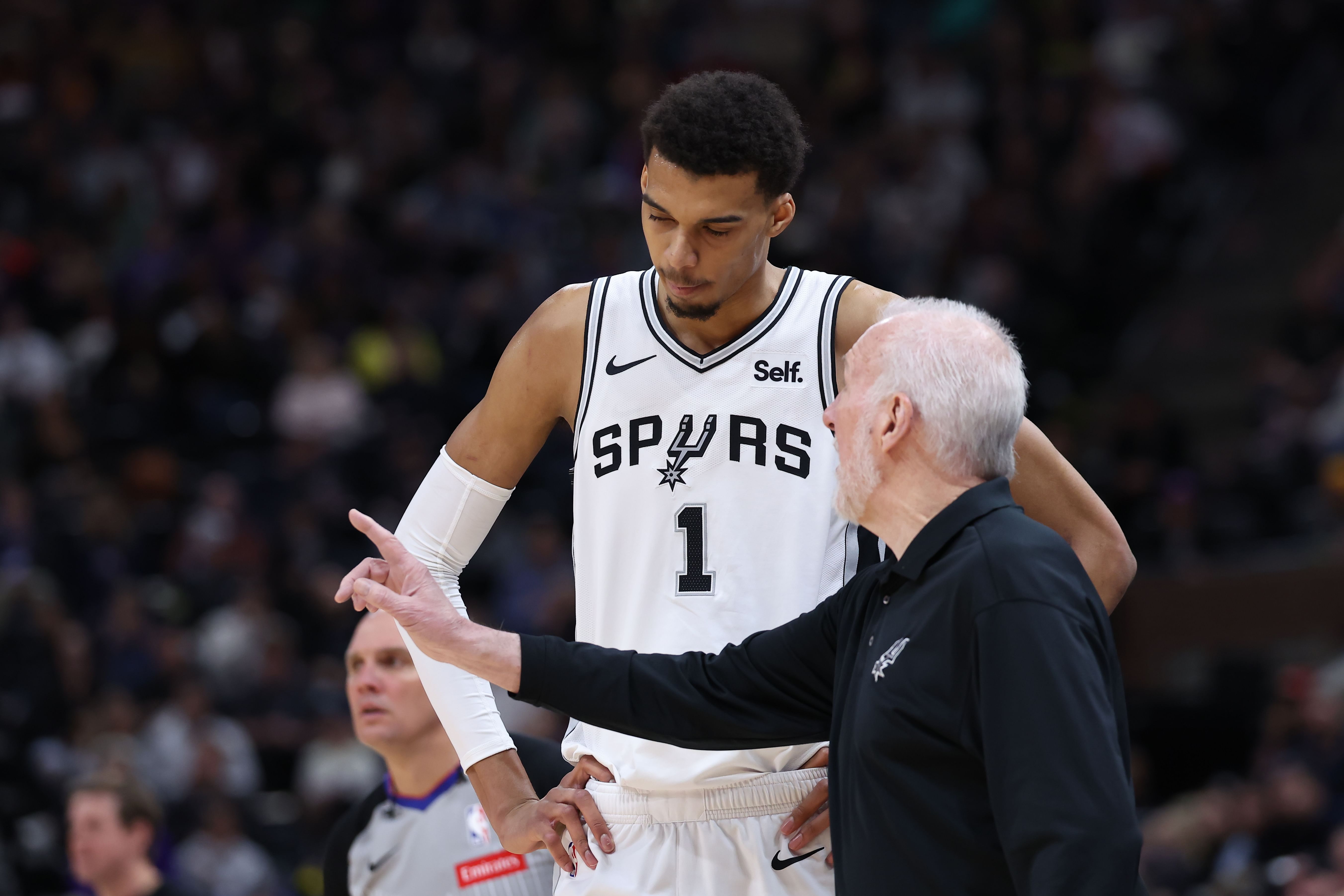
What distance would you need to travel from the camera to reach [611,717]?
322cm

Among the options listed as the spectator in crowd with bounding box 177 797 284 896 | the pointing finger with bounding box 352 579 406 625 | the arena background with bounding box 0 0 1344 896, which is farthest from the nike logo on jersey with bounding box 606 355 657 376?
the spectator in crowd with bounding box 177 797 284 896

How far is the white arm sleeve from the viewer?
3.75m

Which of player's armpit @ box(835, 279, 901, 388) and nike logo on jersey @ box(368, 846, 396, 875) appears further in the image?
nike logo on jersey @ box(368, 846, 396, 875)

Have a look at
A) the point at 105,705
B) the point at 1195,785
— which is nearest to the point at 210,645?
the point at 105,705

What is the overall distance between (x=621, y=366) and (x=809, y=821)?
3.63 ft

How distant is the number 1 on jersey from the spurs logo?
64 millimetres

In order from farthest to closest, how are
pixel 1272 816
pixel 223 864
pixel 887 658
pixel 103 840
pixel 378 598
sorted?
pixel 223 864 → pixel 1272 816 → pixel 103 840 → pixel 378 598 → pixel 887 658

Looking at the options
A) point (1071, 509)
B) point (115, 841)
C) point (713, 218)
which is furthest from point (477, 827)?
point (713, 218)

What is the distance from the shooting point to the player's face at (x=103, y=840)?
21.6 feet

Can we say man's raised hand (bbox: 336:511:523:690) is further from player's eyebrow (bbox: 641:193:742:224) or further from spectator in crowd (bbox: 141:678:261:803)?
spectator in crowd (bbox: 141:678:261:803)

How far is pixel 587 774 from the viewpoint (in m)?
3.59

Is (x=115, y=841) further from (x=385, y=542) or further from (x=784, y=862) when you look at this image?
(x=784, y=862)

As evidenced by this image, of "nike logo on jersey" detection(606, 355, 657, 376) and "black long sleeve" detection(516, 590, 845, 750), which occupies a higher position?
"nike logo on jersey" detection(606, 355, 657, 376)

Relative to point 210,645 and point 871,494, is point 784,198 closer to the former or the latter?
point 871,494
